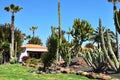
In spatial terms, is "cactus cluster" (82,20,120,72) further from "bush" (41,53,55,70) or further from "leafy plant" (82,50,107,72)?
"bush" (41,53,55,70)

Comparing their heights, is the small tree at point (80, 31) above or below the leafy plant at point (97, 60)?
above

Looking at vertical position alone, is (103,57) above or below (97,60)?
A: above

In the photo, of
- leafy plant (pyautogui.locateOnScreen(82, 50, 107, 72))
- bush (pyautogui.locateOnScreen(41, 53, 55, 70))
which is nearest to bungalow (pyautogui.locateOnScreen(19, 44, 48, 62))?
leafy plant (pyautogui.locateOnScreen(82, 50, 107, 72))

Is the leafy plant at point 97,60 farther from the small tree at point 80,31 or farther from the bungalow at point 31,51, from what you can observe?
the bungalow at point 31,51

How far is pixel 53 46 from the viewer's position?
23125mm

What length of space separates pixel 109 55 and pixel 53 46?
13.9ft

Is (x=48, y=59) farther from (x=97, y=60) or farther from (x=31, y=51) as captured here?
(x=31, y=51)

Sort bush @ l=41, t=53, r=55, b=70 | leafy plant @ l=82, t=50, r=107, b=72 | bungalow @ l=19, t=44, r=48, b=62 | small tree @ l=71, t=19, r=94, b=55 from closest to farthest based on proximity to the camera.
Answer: bush @ l=41, t=53, r=55, b=70, leafy plant @ l=82, t=50, r=107, b=72, small tree @ l=71, t=19, r=94, b=55, bungalow @ l=19, t=44, r=48, b=62

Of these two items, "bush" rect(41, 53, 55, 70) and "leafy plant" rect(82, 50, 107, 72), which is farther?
"leafy plant" rect(82, 50, 107, 72)

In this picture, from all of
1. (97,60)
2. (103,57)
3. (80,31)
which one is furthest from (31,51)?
(103,57)

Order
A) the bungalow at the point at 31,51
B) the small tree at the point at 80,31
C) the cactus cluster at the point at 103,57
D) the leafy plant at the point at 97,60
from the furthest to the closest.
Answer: the bungalow at the point at 31,51 < the small tree at the point at 80,31 < the leafy plant at the point at 97,60 < the cactus cluster at the point at 103,57

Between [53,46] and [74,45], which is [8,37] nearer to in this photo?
[74,45]

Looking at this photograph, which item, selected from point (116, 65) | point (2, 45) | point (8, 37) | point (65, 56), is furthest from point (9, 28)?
point (116, 65)

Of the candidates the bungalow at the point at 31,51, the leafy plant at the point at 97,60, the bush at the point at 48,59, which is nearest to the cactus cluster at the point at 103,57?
the leafy plant at the point at 97,60
